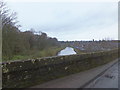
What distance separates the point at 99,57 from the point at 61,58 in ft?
22.2

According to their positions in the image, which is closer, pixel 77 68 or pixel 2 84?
pixel 2 84

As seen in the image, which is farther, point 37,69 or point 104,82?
point 104,82

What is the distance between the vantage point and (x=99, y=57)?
14.0 m

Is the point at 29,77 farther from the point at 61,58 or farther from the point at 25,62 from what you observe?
the point at 61,58

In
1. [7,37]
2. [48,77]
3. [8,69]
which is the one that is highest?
[7,37]

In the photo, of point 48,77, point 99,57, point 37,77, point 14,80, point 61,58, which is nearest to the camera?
point 14,80

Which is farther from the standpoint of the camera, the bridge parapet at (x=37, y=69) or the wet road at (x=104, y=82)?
the wet road at (x=104, y=82)

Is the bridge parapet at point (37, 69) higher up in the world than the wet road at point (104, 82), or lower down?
higher up

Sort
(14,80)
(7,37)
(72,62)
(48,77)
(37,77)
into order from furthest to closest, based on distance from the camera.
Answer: (7,37) → (72,62) → (48,77) → (37,77) → (14,80)

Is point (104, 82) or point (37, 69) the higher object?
point (37, 69)

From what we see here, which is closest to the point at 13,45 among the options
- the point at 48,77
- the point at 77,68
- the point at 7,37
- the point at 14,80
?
the point at 7,37

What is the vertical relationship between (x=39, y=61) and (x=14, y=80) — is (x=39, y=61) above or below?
above

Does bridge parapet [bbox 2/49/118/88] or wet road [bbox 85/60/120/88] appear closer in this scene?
bridge parapet [bbox 2/49/118/88]

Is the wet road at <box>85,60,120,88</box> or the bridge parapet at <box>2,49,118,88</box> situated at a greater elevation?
the bridge parapet at <box>2,49,118,88</box>
